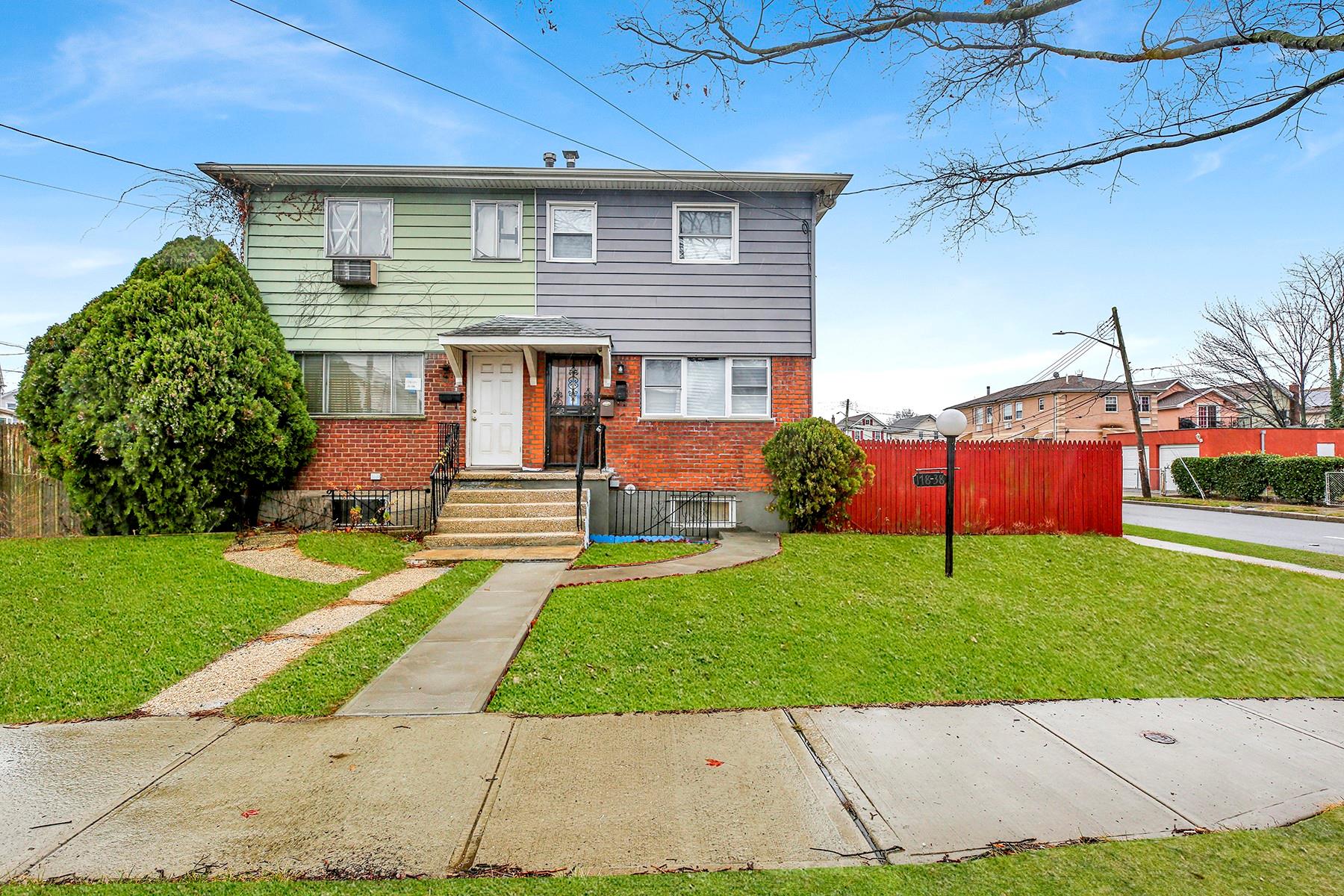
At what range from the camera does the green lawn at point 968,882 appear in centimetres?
220

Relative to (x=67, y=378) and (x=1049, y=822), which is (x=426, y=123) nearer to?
(x=67, y=378)

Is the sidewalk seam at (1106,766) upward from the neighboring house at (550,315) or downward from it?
downward

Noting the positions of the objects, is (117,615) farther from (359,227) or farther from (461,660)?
(359,227)

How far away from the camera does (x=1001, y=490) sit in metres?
11.6

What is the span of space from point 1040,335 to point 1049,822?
91.1ft

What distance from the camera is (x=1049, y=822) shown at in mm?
2701

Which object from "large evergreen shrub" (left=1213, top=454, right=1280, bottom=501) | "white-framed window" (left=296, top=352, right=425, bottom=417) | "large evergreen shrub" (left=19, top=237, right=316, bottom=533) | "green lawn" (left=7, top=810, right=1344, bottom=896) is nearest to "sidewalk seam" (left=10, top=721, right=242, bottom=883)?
"green lawn" (left=7, top=810, right=1344, bottom=896)

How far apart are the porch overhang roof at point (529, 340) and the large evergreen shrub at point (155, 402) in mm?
2997

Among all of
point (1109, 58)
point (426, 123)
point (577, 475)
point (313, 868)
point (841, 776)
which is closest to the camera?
point (313, 868)

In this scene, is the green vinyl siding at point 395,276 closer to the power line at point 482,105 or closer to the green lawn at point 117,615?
the power line at point 482,105

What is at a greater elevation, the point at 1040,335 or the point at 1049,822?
the point at 1040,335

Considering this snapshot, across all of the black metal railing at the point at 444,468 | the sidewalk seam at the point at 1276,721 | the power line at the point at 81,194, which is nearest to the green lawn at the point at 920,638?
the sidewalk seam at the point at 1276,721

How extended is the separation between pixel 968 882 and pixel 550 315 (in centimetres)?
1069

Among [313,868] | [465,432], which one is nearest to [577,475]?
[465,432]
